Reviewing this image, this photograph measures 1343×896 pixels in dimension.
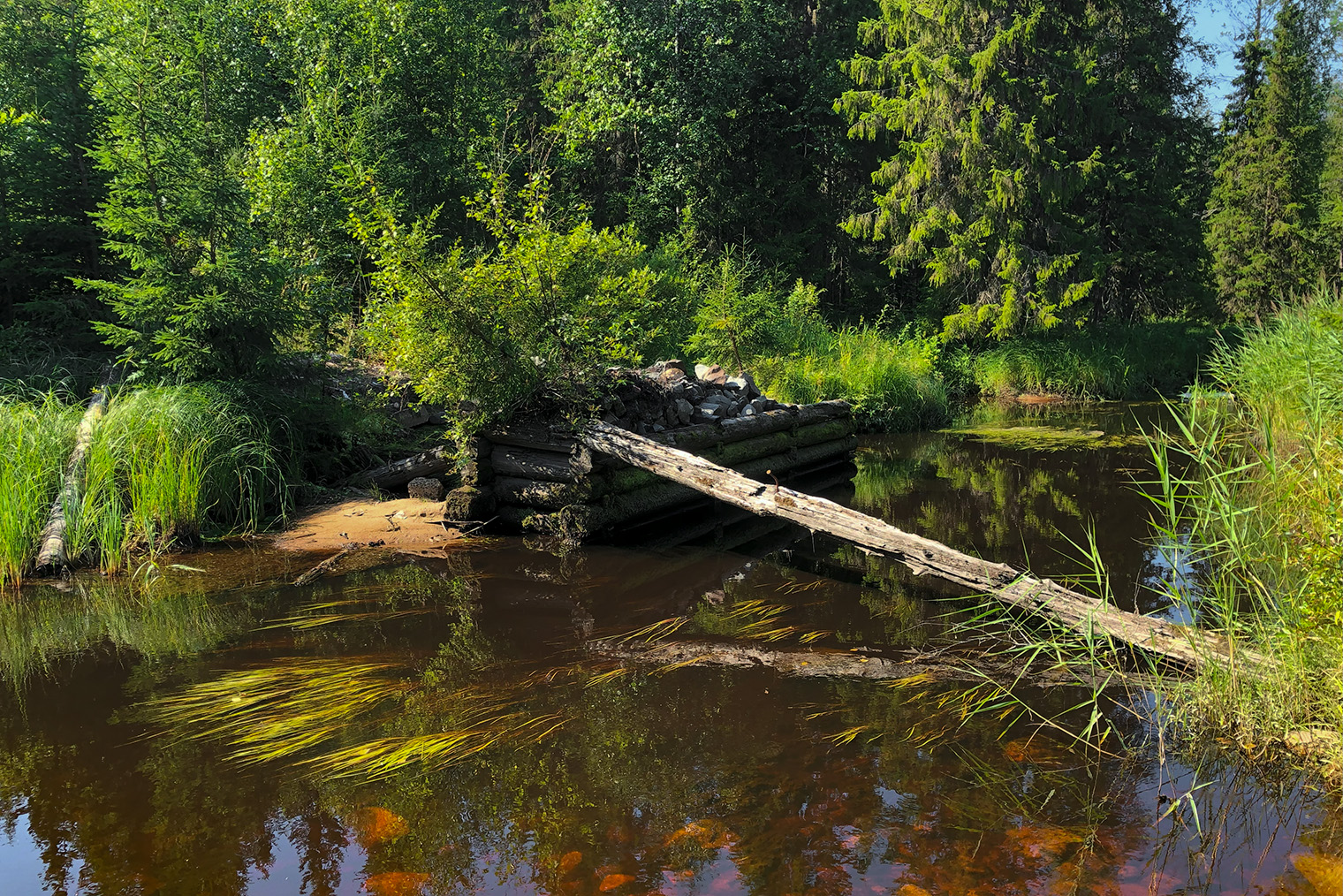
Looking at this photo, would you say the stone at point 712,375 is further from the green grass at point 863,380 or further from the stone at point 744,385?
the green grass at point 863,380

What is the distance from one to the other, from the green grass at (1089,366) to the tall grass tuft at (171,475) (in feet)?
55.2

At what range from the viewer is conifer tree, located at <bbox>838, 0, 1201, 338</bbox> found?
20812 mm

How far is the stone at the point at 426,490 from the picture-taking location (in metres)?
9.44

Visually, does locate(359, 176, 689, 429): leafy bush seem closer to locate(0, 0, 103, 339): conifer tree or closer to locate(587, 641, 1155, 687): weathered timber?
locate(587, 641, 1155, 687): weathered timber

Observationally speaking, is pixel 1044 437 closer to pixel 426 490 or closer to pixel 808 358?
pixel 808 358

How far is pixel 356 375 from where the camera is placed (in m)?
11.4

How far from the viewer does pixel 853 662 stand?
5176mm

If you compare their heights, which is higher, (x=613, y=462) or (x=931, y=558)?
(x=613, y=462)

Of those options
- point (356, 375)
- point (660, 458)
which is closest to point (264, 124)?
point (356, 375)

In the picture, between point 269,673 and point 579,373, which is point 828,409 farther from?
point 269,673

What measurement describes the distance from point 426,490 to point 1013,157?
666 inches

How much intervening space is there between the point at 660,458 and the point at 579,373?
1230mm

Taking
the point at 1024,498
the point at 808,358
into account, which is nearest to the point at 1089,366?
the point at 808,358

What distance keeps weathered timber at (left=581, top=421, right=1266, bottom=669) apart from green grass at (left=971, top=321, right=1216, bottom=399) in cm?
1514
